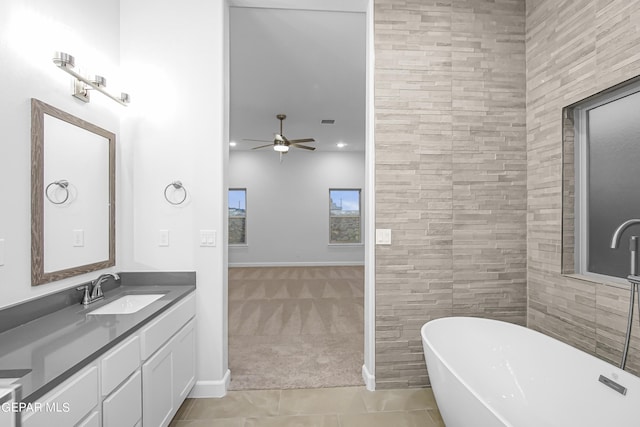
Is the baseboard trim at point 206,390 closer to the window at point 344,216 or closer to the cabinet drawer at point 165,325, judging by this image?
the cabinet drawer at point 165,325

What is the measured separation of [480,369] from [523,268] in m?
0.92

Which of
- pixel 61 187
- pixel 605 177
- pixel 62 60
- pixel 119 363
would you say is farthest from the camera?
pixel 605 177

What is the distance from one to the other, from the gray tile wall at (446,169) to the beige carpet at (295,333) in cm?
63

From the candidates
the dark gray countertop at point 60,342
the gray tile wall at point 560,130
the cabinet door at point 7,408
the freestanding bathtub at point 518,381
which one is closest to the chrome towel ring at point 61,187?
the dark gray countertop at point 60,342

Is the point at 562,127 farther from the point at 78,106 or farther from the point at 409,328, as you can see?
the point at 78,106

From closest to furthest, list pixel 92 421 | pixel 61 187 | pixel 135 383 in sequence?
1. pixel 92 421
2. pixel 135 383
3. pixel 61 187

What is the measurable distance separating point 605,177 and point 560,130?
0.41m

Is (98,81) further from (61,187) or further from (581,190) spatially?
(581,190)

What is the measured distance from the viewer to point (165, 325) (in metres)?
1.88

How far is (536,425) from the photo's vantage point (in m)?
1.78

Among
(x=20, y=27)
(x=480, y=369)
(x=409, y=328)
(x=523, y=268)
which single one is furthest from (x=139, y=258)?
(x=523, y=268)

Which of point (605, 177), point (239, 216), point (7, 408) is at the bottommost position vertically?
point (7, 408)

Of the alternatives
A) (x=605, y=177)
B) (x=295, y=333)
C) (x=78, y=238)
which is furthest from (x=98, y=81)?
(x=605, y=177)

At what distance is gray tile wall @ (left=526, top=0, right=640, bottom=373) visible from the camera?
1804 mm
